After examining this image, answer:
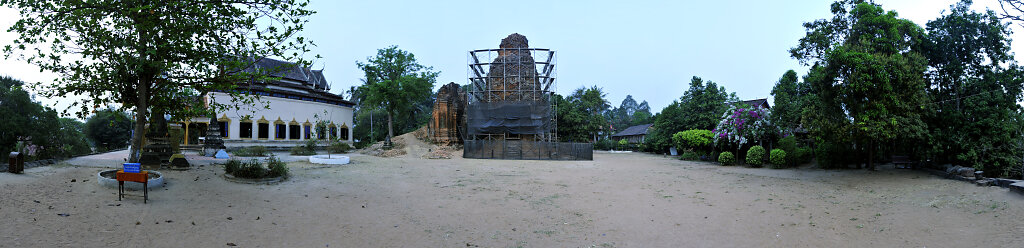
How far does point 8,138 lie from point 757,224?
23.6m

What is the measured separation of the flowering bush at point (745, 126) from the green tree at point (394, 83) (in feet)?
70.1

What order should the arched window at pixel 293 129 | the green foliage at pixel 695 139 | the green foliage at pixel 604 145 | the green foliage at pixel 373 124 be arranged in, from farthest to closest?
the green foliage at pixel 604 145 < the green foliage at pixel 373 124 < the arched window at pixel 293 129 < the green foliage at pixel 695 139

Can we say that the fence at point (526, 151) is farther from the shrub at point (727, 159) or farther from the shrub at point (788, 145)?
the shrub at point (788, 145)

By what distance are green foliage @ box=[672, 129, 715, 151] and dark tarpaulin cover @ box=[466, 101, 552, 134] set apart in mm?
7617

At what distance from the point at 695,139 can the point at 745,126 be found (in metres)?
4.64

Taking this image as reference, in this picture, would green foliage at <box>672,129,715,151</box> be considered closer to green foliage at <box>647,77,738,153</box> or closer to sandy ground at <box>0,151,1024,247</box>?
green foliage at <box>647,77,738,153</box>

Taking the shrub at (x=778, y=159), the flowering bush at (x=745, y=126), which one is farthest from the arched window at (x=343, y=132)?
the shrub at (x=778, y=159)

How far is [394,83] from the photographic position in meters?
33.5

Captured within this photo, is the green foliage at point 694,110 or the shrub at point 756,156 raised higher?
the green foliage at point 694,110

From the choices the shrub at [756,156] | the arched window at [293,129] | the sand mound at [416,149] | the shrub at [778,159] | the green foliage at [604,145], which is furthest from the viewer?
the green foliage at [604,145]

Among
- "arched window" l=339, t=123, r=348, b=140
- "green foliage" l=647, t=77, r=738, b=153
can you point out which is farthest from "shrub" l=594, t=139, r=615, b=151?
"arched window" l=339, t=123, r=348, b=140

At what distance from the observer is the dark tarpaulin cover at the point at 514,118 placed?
26.3 m

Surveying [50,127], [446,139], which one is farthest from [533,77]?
[50,127]

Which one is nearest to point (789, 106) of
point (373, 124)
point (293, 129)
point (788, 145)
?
point (788, 145)
